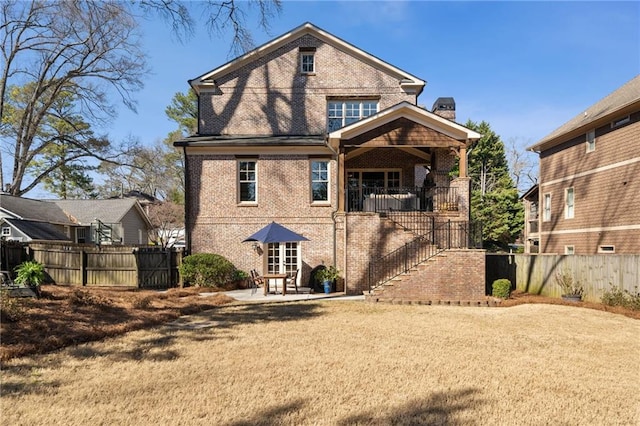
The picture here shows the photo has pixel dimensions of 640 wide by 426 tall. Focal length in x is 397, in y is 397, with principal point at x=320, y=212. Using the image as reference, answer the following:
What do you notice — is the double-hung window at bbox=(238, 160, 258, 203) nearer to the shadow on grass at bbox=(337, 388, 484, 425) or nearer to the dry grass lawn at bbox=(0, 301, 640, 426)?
the dry grass lawn at bbox=(0, 301, 640, 426)

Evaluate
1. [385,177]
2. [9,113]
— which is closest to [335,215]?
[385,177]

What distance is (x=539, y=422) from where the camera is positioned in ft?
13.5

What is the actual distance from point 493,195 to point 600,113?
24.5 metres

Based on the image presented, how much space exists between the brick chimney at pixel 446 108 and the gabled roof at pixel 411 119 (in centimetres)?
545

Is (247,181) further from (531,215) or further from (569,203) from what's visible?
(531,215)

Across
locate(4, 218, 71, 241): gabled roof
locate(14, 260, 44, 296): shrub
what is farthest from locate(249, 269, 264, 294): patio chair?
locate(4, 218, 71, 241): gabled roof

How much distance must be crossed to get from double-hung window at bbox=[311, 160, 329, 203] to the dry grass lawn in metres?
8.70

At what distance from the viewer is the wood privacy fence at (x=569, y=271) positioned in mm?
11898

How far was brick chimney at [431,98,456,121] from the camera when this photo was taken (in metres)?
19.8

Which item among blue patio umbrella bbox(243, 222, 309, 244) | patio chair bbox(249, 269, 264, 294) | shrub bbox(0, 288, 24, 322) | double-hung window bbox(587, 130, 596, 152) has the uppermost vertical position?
A: double-hung window bbox(587, 130, 596, 152)

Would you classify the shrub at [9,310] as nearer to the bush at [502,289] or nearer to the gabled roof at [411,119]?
the gabled roof at [411,119]

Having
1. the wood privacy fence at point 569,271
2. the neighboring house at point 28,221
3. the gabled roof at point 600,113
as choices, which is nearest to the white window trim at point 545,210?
the gabled roof at point 600,113

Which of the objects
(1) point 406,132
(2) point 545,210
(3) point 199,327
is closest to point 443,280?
(1) point 406,132

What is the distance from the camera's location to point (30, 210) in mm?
25172
